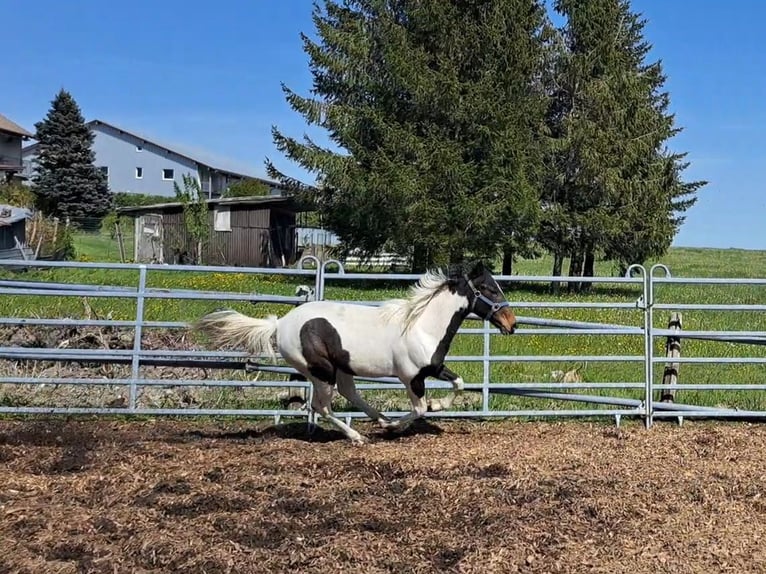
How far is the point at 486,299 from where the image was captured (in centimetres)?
689

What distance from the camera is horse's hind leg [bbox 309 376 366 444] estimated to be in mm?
6918

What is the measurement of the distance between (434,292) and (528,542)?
2.94 m

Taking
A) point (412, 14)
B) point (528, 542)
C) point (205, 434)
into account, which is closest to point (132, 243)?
point (412, 14)

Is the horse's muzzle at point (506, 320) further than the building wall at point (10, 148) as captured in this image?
No

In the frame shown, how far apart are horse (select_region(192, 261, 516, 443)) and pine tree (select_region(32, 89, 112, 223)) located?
138 ft

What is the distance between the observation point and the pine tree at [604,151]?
26.5 m

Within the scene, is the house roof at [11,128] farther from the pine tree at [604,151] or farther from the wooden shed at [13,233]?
the pine tree at [604,151]

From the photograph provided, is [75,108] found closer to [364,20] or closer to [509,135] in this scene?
[364,20]

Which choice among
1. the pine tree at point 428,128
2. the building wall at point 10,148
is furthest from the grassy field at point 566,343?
the building wall at point 10,148

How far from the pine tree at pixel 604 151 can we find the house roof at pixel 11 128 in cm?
3494

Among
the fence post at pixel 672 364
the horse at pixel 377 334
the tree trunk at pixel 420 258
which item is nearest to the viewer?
the horse at pixel 377 334

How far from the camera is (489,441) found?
7086mm

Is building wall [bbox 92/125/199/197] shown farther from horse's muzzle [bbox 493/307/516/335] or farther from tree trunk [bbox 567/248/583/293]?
horse's muzzle [bbox 493/307/516/335]

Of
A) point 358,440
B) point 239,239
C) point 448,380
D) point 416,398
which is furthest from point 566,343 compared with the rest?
point 239,239
